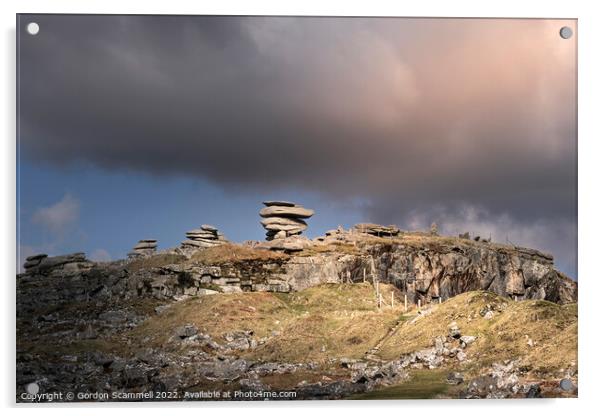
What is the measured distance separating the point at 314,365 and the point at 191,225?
9.01 feet

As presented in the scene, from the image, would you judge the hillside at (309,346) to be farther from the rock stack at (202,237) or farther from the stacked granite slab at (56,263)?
the rock stack at (202,237)

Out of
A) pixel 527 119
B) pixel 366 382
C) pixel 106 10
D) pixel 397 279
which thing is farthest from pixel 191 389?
pixel 527 119

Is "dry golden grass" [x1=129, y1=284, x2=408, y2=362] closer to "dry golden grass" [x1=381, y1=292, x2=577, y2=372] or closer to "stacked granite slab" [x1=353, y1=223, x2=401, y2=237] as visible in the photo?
"dry golden grass" [x1=381, y1=292, x2=577, y2=372]

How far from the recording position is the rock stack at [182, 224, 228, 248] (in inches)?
434

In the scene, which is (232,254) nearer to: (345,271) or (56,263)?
(345,271)

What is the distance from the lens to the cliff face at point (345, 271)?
1112 centimetres

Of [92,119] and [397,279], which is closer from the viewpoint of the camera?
[92,119]

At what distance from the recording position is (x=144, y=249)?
36.4ft

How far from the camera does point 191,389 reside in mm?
10609

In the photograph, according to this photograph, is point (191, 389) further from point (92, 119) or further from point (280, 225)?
point (92, 119)

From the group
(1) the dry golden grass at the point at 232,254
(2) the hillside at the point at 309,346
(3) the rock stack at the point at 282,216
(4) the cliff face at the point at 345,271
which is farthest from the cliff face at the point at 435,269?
(3) the rock stack at the point at 282,216

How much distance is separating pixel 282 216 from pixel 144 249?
2147 millimetres

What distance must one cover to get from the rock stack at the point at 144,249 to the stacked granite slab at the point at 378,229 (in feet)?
9.97

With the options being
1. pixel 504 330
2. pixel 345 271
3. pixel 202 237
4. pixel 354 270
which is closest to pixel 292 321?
pixel 345 271
